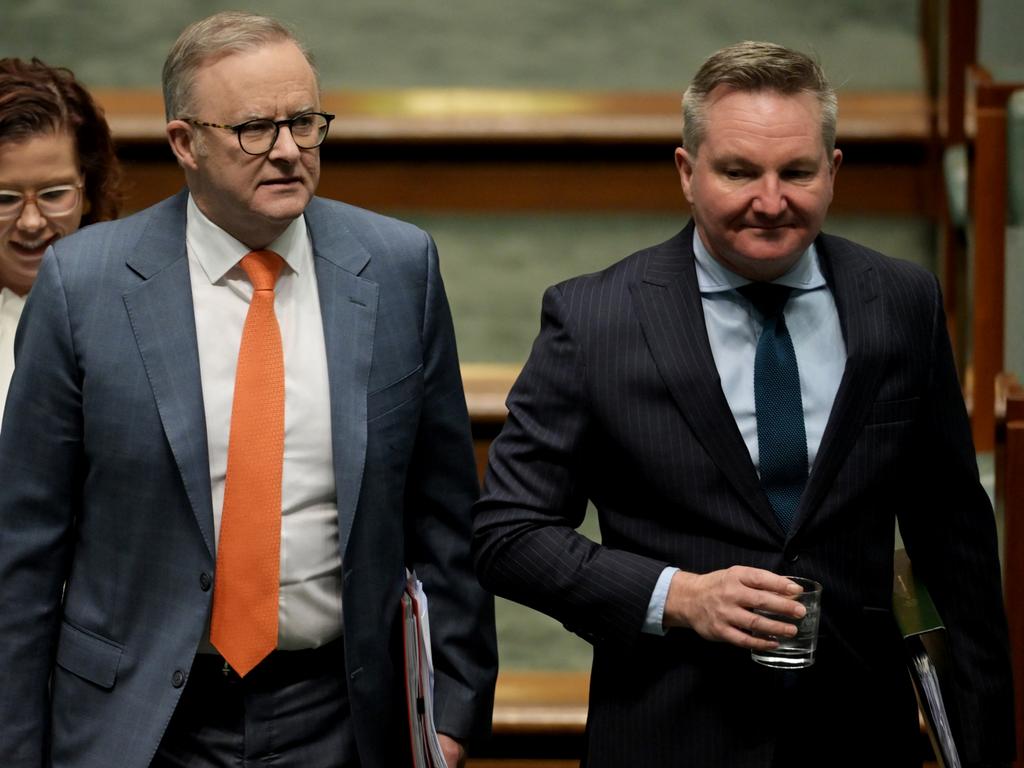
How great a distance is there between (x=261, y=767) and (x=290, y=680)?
0.09 m

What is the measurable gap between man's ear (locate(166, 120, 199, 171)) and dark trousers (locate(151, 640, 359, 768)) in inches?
20.6

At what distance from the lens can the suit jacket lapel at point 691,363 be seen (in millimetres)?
1734

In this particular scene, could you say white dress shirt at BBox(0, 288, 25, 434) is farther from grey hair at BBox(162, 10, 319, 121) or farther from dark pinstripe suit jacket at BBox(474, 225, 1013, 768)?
dark pinstripe suit jacket at BBox(474, 225, 1013, 768)

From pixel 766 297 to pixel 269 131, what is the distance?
536 millimetres

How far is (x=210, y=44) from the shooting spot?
71.9 inches

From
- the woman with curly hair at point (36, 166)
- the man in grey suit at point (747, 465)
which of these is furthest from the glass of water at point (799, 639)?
the woman with curly hair at point (36, 166)

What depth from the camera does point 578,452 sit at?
70.8 inches

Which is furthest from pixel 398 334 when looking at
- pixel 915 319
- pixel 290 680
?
pixel 915 319

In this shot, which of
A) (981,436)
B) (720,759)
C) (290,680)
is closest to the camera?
(720,759)

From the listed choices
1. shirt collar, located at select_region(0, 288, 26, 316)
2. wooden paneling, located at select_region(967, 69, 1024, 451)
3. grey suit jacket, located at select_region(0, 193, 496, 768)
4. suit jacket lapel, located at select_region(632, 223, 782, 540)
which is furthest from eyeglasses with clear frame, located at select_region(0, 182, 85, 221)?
wooden paneling, located at select_region(967, 69, 1024, 451)

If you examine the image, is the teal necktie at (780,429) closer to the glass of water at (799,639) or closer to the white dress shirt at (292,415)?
the glass of water at (799,639)

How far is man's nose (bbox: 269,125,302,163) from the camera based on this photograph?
1809 mm

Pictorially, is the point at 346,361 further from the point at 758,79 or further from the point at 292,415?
the point at 758,79

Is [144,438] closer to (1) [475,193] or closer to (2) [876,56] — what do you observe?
(1) [475,193]
